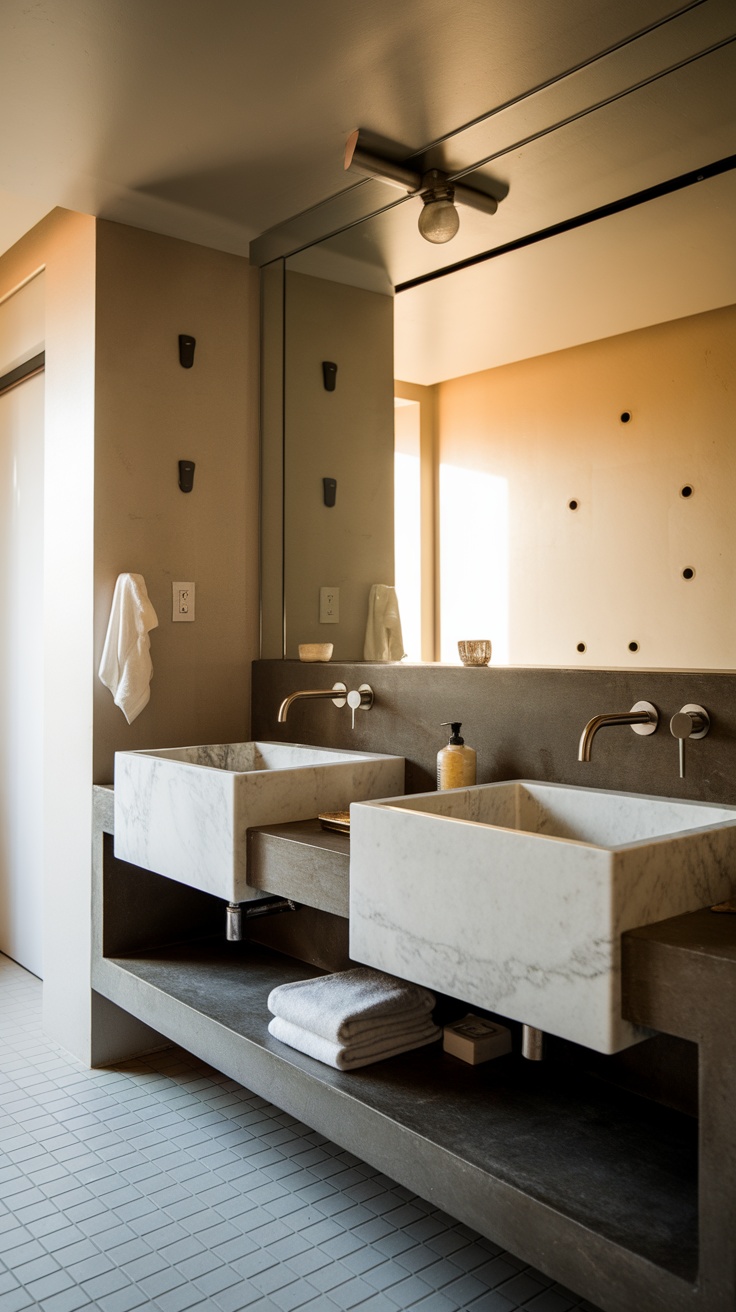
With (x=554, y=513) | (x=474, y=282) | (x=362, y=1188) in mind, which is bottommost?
(x=362, y=1188)

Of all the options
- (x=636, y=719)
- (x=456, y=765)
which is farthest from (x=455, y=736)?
(x=636, y=719)

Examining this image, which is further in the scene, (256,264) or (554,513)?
(256,264)

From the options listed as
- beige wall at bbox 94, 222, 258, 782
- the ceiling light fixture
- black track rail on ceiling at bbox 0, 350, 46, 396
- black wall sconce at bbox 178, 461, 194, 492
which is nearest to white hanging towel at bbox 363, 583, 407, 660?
beige wall at bbox 94, 222, 258, 782

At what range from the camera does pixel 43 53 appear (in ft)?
6.34

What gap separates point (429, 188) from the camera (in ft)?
7.83

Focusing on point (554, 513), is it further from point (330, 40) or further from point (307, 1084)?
point (307, 1084)

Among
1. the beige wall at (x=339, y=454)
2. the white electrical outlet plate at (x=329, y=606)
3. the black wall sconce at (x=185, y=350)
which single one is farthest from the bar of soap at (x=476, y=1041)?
the black wall sconce at (x=185, y=350)

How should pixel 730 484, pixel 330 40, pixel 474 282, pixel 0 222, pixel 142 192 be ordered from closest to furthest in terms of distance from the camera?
pixel 730 484, pixel 330 40, pixel 474 282, pixel 142 192, pixel 0 222

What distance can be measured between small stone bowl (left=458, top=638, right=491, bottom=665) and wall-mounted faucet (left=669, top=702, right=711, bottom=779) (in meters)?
0.52

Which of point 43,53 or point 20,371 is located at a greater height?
point 43,53

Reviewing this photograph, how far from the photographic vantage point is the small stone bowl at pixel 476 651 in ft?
7.02

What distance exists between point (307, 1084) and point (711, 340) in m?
1.54

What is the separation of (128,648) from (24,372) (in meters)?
1.29

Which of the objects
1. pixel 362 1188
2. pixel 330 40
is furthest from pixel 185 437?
pixel 362 1188
